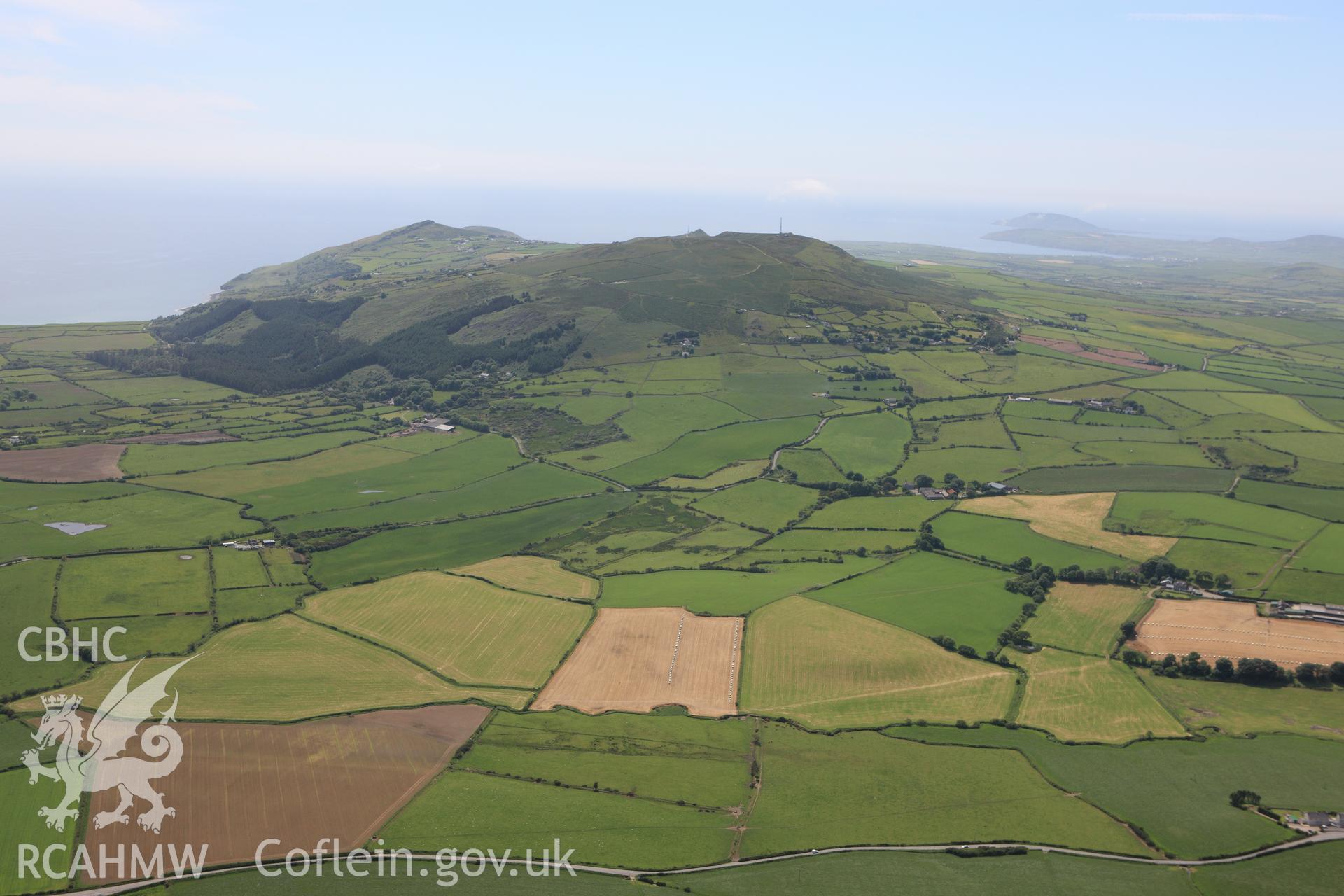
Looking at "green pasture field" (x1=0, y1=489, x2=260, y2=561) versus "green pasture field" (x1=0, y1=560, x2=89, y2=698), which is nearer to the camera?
"green pasture field" (x1=0, y1=560, x2=89, y2=698)

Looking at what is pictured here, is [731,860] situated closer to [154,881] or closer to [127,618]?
[154,881]

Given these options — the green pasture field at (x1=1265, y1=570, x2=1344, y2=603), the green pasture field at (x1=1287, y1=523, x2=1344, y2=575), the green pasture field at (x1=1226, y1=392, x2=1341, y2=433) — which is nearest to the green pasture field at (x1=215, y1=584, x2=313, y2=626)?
the green pasture field at (x1=1265, y1=570, x2=1344, y2=603)

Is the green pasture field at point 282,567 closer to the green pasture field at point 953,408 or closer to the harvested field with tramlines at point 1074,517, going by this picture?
the harvested field with tramlines at point 1074,517

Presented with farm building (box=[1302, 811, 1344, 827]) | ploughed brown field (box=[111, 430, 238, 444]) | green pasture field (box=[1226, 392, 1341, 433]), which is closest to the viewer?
farm building (box=[1302, 811, 1344, 827])

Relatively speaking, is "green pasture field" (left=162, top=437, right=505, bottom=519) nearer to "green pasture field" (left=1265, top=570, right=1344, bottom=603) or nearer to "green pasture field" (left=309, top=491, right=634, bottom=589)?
"green pasture field" (left=309, top=491, right=634, bottom=589)

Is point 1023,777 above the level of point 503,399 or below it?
below

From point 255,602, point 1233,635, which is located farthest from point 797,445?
point 255,602

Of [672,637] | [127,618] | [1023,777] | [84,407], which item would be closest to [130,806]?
[127,618]

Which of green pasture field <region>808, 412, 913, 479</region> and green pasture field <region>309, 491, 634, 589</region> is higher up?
green pasture field <region>808, 412, 913, 479</region>
